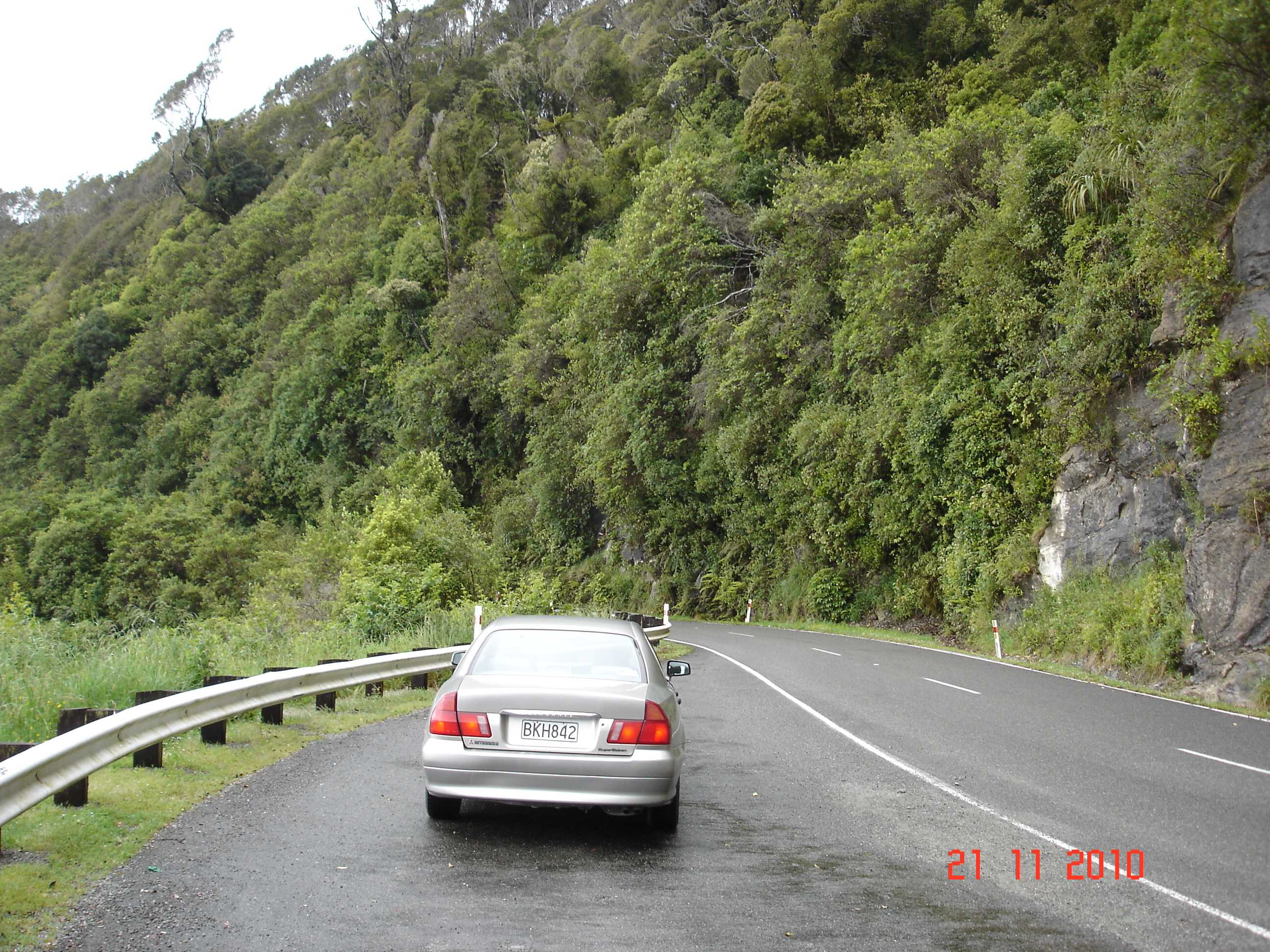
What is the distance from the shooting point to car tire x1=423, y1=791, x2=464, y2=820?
6.56 m

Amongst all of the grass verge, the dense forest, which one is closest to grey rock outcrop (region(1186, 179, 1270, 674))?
the dense forest

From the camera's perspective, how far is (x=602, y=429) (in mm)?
42000

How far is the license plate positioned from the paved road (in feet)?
2.28

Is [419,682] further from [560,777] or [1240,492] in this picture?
[1240,492]

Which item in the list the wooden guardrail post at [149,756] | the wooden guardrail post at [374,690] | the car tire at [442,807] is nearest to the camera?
the car tire at [442,807]

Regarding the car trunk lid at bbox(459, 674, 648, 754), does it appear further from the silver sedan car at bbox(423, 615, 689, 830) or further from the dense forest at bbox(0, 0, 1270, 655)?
the dense forest at bbox(0, 0, 1270, 655)

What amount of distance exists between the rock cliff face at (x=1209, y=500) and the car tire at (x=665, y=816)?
36.9 feet

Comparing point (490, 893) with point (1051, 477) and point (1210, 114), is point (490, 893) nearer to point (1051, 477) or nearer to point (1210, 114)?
point (1210, 114)

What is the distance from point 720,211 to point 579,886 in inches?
1428

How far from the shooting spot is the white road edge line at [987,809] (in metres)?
4.83

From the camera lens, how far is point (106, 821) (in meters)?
6.06

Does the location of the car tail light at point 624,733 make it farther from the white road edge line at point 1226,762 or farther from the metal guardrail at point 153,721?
the white road edge line at point 1226,762

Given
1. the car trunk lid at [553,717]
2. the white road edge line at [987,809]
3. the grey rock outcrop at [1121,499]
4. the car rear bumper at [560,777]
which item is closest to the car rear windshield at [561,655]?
the car trunk lid at [553,717]

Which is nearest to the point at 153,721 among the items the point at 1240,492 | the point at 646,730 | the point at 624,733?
the point at 624,733
